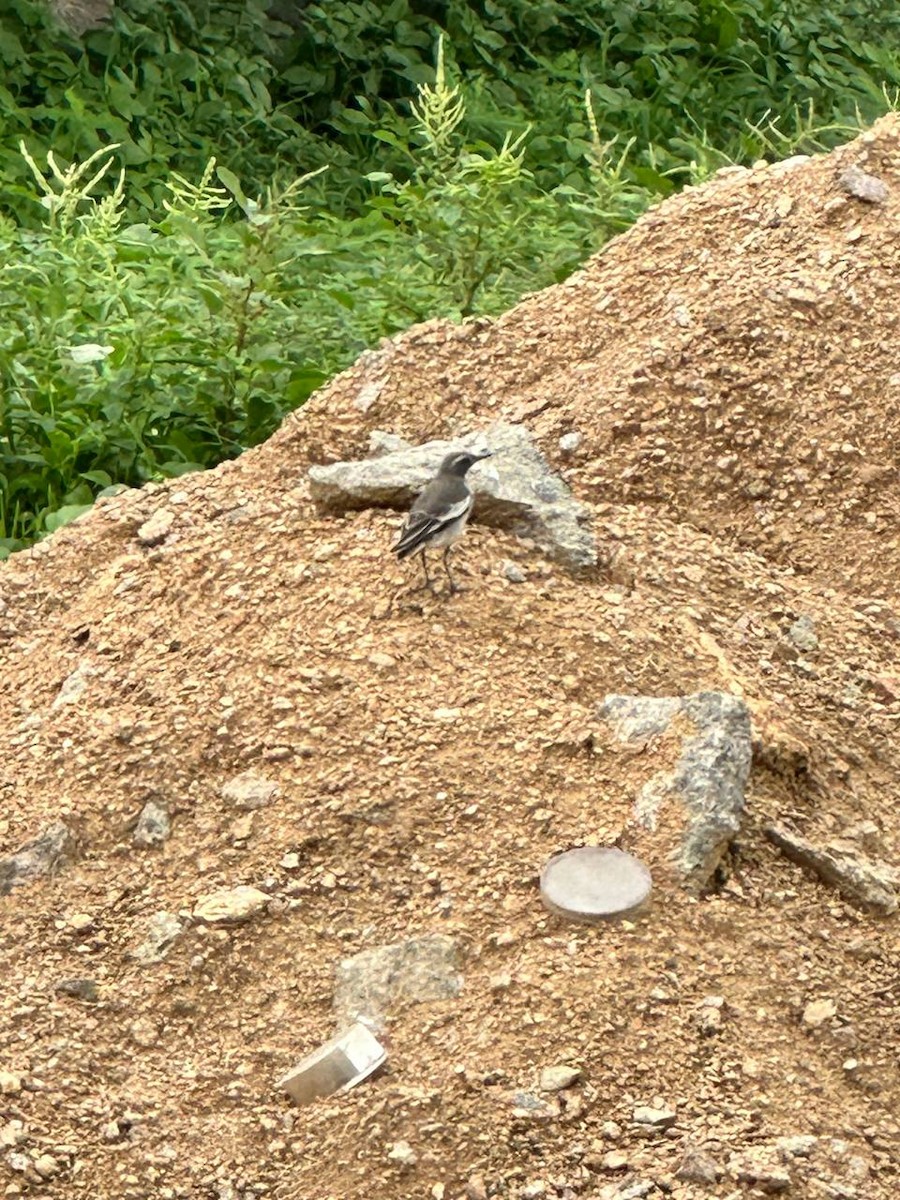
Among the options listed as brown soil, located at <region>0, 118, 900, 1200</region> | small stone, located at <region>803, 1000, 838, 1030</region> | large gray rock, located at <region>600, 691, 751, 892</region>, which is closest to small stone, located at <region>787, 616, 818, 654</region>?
brown soil, located at <region>0, 118, 900, 1200</region>

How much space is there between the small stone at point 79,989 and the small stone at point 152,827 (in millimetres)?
370

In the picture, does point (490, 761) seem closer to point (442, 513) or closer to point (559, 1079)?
point (442, 513)

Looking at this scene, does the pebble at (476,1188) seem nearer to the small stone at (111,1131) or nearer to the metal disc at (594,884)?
the metal disc at (594,884)

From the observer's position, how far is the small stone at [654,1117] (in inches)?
149

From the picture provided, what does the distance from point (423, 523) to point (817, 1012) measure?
1.40 meters

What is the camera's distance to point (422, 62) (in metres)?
10.7

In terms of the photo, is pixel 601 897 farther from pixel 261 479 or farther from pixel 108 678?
pixel 261 479

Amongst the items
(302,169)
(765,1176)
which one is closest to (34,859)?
(765,1176)

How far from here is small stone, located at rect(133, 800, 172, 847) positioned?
4441 millimetres

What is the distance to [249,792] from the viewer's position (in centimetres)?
444

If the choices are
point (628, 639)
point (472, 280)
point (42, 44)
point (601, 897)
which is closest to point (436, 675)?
point (628, 639)

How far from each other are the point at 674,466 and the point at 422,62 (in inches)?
227

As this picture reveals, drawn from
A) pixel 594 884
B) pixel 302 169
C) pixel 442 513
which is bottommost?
pixel 302 169

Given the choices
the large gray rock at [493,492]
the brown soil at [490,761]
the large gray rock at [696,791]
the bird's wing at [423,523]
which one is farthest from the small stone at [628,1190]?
the large gray rock at [493,492]
